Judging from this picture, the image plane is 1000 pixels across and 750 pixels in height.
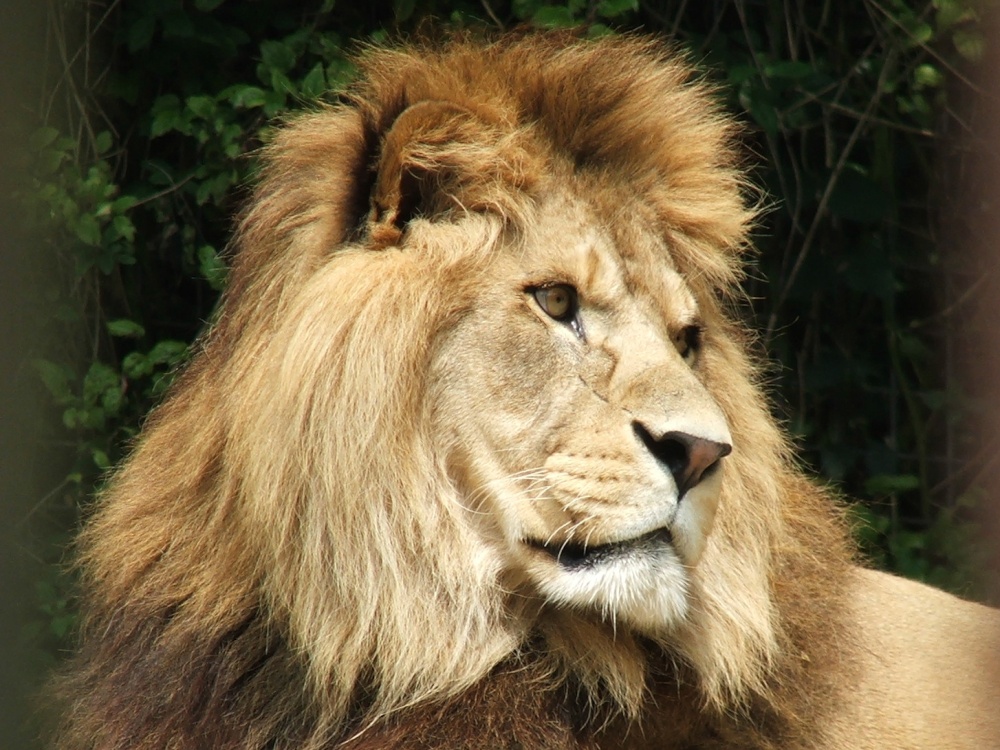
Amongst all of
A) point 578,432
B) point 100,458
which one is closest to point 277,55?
point 100,458

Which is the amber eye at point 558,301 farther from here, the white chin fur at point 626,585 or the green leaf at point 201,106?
the green leaf at point 201,106

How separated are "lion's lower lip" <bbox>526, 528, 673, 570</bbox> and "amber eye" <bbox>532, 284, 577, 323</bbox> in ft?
1.30

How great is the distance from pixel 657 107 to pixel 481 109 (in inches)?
16.4

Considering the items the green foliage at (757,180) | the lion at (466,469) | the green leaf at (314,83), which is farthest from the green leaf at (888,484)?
the green leaf at (314,83)

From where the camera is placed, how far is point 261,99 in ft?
13.9

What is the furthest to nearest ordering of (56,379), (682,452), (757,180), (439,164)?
1. (757,180)
2. (56,379)
3. (439,164)
4. (682,452)

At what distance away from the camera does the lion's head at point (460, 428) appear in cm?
235

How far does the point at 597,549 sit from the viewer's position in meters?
2.33

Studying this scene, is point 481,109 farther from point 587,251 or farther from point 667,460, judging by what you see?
point 667,460

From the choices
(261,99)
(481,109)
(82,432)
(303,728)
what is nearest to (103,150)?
(261,99)

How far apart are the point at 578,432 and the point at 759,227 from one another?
2110 millimetres

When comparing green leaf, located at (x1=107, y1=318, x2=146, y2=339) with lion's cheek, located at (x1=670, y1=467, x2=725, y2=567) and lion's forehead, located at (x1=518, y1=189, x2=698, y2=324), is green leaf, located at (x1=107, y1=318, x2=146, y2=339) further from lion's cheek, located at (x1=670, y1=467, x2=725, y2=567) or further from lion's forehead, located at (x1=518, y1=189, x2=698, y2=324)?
lion's cheek, located at (x1=670, y1=467, x2=725, y2=567)

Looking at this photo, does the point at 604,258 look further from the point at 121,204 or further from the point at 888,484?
the point at 888,484

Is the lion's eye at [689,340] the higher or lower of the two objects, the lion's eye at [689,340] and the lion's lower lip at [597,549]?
the higher
